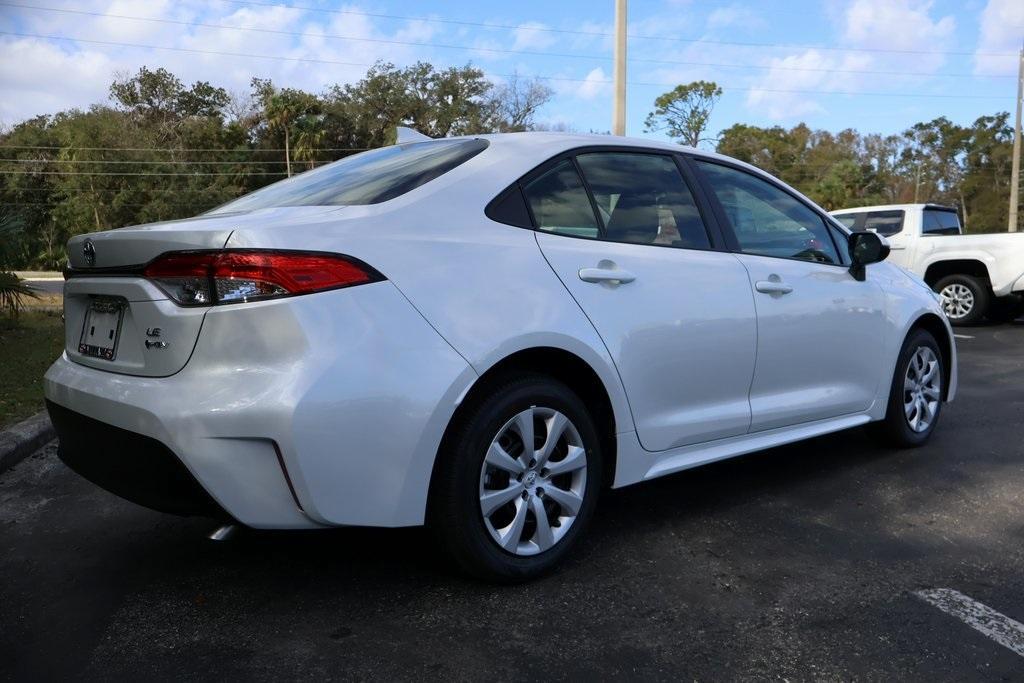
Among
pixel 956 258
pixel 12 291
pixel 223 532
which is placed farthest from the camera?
pixel 956 258

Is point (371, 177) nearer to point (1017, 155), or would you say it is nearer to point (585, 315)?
point (585, 315)

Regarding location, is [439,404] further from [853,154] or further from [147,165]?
[853,154]

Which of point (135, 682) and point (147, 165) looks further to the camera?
point (147, 165)

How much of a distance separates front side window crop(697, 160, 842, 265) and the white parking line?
5.18 feet

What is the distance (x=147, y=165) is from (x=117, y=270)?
5067 cm

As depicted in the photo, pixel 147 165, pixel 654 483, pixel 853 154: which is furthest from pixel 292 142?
pixel 654 483

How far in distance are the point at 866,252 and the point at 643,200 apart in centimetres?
147

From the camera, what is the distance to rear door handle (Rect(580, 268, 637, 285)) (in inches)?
117

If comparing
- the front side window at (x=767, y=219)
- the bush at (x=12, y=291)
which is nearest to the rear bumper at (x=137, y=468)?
the front side window at (x=767, y=219)

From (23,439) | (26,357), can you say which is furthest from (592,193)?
(26,357)

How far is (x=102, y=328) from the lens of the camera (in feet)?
9.03

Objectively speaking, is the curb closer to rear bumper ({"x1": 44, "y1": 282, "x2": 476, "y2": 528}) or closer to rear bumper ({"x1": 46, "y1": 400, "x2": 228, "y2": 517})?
rear bumper ({"x1": 46, "y1": 400, "x2": 228, "y2": 517})

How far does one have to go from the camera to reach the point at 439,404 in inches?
98.5

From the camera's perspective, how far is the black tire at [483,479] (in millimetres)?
2611
